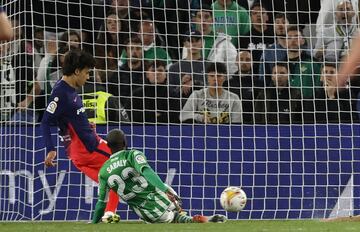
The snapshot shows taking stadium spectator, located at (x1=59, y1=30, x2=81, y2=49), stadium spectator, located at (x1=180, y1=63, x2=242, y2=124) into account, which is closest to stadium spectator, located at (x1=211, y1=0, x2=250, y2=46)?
stadium spectator, located at (x1=180, y1=63, x2=242, y2=124)

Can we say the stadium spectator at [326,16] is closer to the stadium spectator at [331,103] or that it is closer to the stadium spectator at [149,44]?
the stadium spectator at [331,103]

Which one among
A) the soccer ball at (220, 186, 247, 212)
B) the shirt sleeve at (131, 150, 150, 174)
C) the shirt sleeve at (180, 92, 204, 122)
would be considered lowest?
the soccer ball at (220, 186, 247, 212)

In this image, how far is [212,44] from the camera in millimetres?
16625

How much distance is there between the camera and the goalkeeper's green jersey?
40.3 ft

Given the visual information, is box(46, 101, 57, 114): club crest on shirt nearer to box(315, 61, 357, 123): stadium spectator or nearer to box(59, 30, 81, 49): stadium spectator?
box(59, 30, 81, 49): stadium spectator

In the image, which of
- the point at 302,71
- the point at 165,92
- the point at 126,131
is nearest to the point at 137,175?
the point at 126,131

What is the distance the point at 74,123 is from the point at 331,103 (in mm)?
4636

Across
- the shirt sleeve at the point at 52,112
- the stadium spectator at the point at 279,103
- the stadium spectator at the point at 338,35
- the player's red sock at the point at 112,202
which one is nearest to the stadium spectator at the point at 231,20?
the stadium spectator at the point at 279,103

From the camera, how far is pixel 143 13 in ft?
54.8

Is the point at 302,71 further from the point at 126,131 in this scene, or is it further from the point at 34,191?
the point at 34,191

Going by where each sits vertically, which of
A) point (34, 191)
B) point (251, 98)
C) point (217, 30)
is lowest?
point (34, 191)

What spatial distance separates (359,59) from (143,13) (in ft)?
32.2

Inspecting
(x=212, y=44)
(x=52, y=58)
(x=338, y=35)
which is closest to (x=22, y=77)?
(x=52, y=58)

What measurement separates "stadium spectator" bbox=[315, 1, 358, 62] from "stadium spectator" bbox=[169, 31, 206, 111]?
6.29 feet
